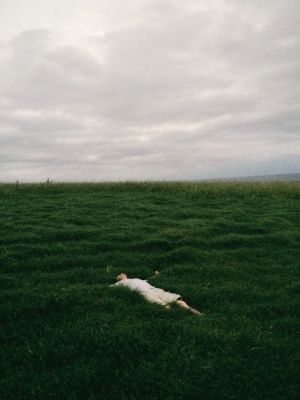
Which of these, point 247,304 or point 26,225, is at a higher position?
point 26,225

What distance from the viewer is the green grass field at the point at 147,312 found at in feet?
18.4

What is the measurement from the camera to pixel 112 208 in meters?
21.0

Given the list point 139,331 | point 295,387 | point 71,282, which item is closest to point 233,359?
point 295,387

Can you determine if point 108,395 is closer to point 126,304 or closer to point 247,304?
point 126,304

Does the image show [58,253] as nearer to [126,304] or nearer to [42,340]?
[126,304]

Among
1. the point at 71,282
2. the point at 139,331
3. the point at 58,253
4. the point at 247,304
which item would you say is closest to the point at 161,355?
the point at 139,331

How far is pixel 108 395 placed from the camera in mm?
5289

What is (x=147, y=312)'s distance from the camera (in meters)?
7.65

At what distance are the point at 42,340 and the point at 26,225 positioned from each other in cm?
1008

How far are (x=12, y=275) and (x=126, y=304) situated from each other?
12.0 feet

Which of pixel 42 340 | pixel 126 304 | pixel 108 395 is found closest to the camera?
pixel 108 395

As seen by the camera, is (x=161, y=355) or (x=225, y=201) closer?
(x=161, y=355)

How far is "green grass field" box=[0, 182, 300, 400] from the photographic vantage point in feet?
18.4

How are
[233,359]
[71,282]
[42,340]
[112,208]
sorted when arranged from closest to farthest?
[233,359] < [42,340] < [71,282] < [112,208]
